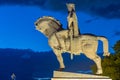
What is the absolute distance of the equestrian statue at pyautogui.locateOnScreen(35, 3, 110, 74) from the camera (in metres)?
29.7

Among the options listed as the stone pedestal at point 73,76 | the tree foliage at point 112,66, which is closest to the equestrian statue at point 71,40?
the stone pedestal at point 73,76

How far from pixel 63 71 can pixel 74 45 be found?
4.27ft

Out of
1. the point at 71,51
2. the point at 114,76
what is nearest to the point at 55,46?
the point at 71,51

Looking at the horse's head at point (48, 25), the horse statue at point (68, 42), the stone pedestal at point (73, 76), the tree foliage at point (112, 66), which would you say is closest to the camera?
the stone pedestal at point (73, 76)

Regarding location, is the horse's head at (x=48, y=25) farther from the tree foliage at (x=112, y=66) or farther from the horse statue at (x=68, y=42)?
the tree foliage at (x=112, y=66)

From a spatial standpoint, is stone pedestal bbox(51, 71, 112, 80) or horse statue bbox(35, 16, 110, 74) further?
horse statue bbox(35, 16, 110, 74)

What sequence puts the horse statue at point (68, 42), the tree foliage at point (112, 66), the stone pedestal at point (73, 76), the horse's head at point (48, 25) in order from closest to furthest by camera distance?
the stone pedestal at point (73, 76), the horse statue at point (68, 42), the horse's head at point (48, 25), the tree foliage at point (112, 66)

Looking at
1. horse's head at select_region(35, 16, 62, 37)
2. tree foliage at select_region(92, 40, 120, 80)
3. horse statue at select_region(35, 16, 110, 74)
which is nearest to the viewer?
horse statue at select_region(35, 16, 110, 74)

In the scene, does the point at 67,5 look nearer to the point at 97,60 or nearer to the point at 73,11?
the point at 73,11

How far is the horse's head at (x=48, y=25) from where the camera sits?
30172 millimetres

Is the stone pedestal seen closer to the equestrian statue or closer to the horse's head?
the equestrian statue

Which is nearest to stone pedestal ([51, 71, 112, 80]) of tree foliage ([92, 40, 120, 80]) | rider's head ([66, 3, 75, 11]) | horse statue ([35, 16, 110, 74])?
horse statue ([35, 16, 110, 74])

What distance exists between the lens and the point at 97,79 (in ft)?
95.7

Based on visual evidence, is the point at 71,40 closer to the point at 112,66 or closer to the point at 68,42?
the point at 68,42
